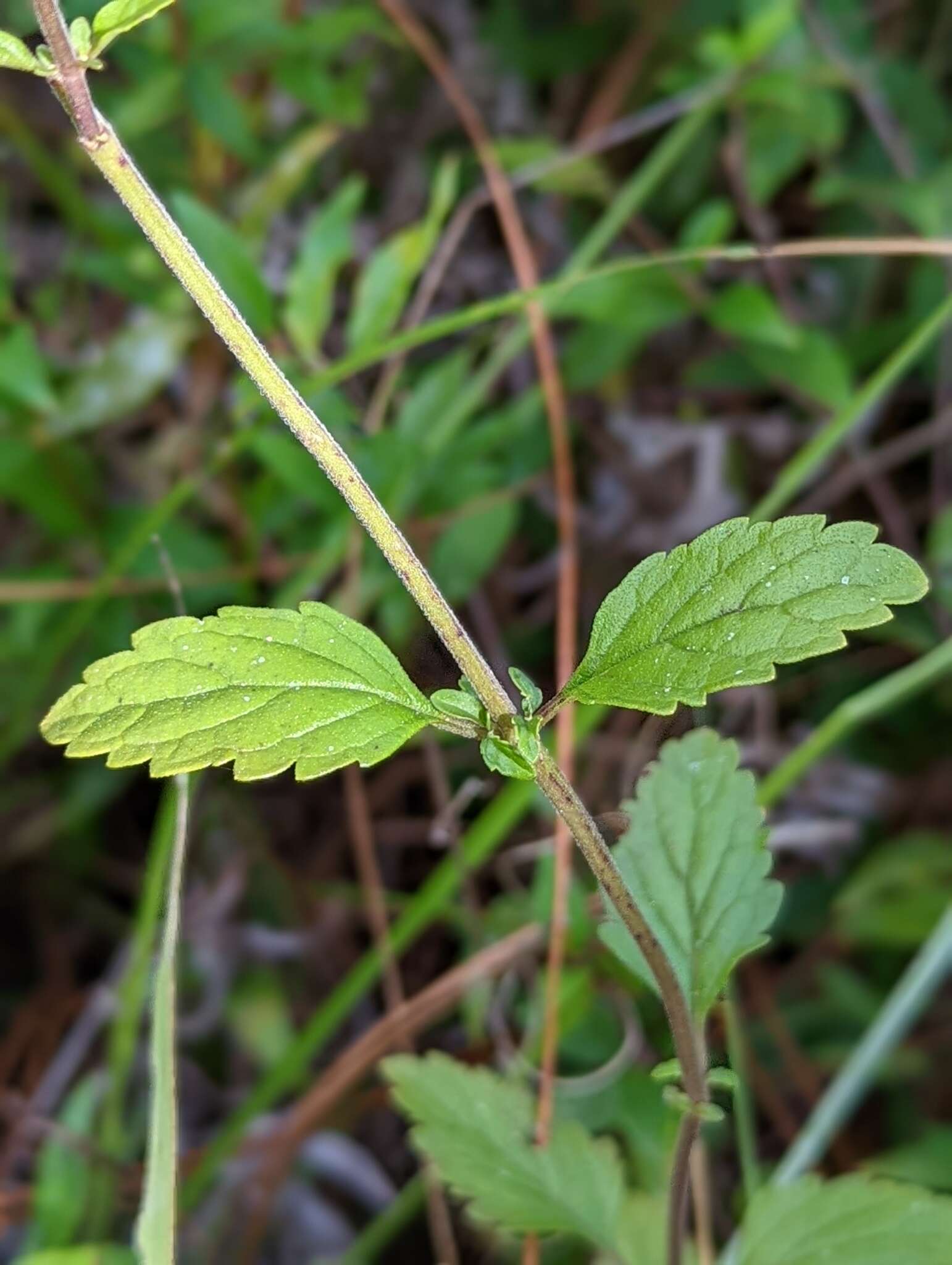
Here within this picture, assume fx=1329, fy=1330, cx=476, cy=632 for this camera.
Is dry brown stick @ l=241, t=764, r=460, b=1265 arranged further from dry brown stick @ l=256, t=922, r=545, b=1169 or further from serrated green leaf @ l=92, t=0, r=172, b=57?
serrated green leaf @ l=92, t=0, r=172, b=57

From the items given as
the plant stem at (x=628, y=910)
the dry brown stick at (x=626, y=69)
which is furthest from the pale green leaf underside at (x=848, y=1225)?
the dry brown stick at (x=626, y=69)

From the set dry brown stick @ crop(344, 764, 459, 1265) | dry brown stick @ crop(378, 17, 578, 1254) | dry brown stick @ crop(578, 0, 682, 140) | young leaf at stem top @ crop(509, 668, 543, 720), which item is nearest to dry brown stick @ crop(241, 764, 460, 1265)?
dry brown stick @ crop(344, 764, 459, 1265)

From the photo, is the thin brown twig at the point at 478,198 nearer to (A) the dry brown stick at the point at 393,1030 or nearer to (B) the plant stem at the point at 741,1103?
(A) the dry brown stick at the point at 393,1030

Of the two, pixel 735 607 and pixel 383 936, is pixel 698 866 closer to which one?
pixel 735 607

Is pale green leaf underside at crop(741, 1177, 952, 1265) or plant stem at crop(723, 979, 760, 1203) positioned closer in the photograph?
pale green leaf underside at crop(741, 1177, 952, 1265)

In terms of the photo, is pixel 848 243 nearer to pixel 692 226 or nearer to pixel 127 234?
pixel 692 226

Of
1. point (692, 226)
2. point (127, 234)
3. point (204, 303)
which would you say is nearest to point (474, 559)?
point (692, 226)
